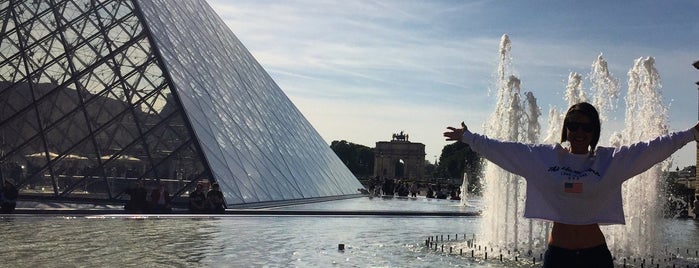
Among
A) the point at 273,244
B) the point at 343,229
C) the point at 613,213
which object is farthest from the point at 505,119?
the point at 613,213

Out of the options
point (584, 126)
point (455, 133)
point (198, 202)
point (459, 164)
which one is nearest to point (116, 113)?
point (198, 202)

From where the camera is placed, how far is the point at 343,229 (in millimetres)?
14461

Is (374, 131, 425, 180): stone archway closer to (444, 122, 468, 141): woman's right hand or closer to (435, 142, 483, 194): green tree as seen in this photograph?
(435, 142, 483, 194): green tree

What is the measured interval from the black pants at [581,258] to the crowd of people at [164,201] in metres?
15.0

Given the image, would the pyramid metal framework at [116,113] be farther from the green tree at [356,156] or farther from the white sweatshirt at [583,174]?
the green tree at [356,156]

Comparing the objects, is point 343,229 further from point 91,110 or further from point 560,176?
point 560,176

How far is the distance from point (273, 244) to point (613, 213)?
7.98 metres

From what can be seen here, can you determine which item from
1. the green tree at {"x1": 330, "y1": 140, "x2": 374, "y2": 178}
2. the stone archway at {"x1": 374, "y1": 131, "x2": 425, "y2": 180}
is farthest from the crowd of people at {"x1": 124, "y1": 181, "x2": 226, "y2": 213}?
the green tree at {"x1": 330, "y1": 140, "x2": 374, "y2": 178}

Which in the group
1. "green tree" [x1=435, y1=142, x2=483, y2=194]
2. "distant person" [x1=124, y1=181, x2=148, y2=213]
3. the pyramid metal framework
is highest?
"green tree" [x1=435, y1=142, x2=483, y2=194]

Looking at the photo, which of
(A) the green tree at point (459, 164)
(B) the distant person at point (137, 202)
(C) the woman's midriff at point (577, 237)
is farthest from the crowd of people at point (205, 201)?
(A) the green tree at point (459, 164)

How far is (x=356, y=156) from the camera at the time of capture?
150 metres

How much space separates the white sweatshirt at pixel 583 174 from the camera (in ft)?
10.4

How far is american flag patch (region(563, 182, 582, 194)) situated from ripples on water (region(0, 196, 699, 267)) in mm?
5571

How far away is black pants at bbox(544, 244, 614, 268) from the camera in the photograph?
10.2 feet
